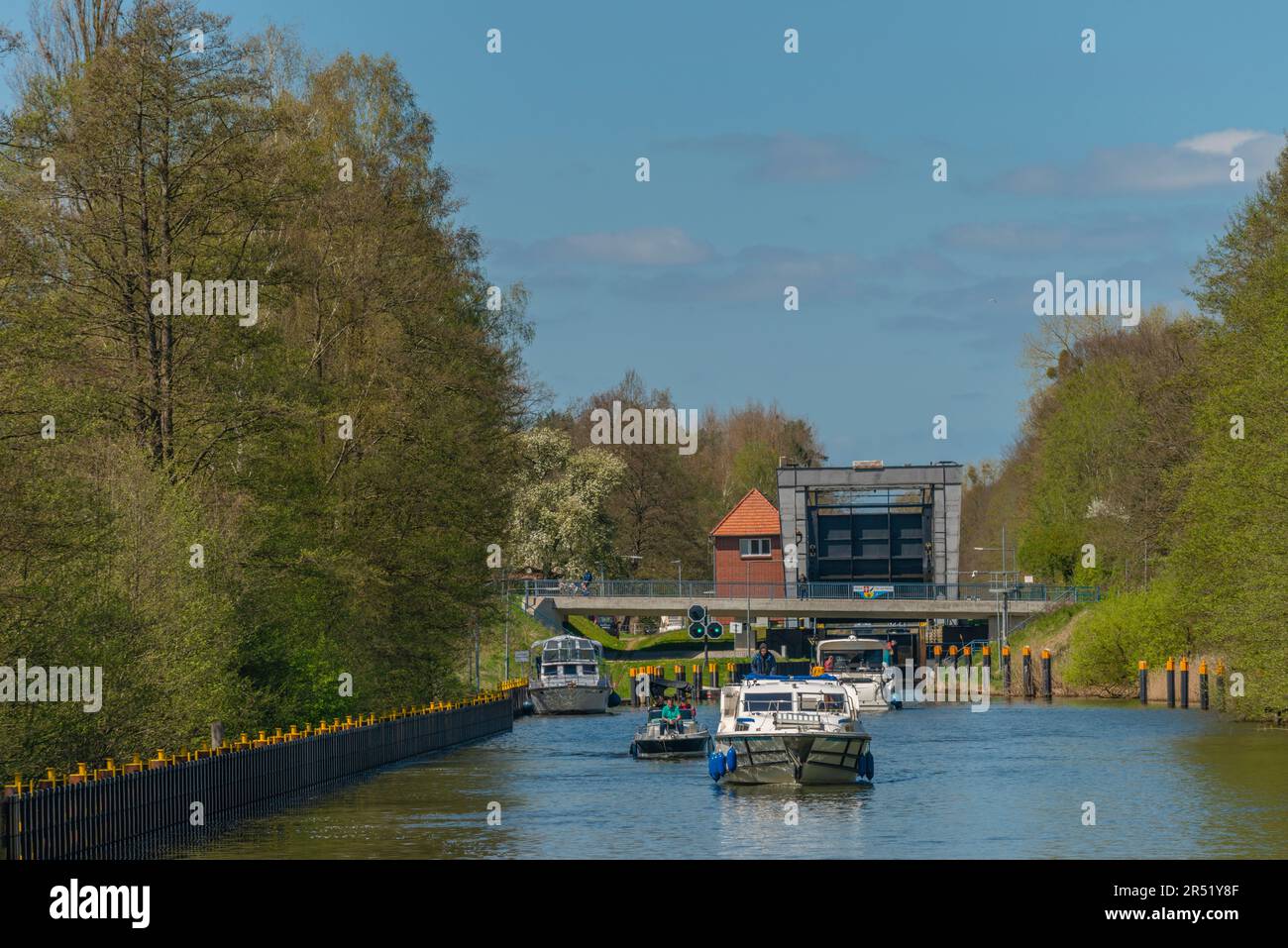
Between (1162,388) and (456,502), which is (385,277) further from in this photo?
(1162,388)

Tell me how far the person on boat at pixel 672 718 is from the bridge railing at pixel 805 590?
3411 centimetres

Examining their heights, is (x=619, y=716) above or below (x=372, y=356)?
below

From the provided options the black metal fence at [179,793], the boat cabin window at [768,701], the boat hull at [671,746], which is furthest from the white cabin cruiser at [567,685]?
the boat cabin window at [768,701]

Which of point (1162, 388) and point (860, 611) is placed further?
point (860, 611)

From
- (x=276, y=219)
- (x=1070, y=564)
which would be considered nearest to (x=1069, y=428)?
(x=1070, y=564)

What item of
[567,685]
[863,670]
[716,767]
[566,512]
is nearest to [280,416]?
[716,767]

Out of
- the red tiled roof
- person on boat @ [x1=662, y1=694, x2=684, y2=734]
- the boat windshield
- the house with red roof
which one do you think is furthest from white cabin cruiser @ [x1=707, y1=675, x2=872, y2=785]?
the red tiled roof

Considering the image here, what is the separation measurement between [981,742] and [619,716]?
24.5 m

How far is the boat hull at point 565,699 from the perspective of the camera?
8269 cm

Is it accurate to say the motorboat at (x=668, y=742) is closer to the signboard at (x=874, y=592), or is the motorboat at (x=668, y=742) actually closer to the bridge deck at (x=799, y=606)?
the signboard at (x=874, y=592)

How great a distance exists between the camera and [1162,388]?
72.0 metres

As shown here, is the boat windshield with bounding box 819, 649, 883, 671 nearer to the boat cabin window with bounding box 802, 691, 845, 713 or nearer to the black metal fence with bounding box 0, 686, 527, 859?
the black metal fence with bounding box 0, 686, 527, 859

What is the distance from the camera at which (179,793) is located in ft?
111
